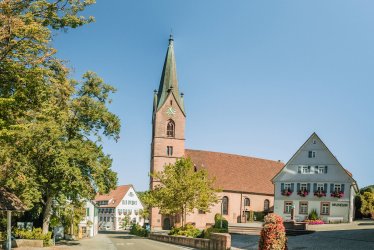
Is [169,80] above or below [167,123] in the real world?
above

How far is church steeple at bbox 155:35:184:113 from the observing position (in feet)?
210

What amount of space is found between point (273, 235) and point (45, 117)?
11.1m

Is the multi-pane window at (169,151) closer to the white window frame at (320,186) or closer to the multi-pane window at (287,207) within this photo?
the multi-pane window at (287,207)

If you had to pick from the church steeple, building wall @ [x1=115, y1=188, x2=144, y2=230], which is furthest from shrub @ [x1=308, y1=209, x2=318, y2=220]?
building wall @ [x1=115, y1=188, x2=144, y2=230]

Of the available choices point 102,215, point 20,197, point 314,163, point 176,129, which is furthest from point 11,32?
point 102,215

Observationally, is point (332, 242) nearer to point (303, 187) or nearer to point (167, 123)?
point (303, 187)

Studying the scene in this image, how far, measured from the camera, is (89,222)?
58062 millimetres

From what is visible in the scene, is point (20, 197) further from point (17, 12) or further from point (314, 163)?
point (314, 163)

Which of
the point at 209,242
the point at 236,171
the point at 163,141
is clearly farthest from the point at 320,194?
the point at 209,242

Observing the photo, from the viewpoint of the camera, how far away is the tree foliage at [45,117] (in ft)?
53.0

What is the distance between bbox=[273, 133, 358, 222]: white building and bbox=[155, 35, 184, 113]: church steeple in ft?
66.2

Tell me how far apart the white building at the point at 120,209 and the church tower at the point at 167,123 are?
4015cm

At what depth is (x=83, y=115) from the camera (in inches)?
1367

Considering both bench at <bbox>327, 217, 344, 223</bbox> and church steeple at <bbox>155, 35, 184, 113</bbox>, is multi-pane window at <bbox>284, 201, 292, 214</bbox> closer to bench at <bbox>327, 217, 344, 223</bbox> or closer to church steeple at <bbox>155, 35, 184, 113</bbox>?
bench at <bbox>327, 217, 344, 223</bbox>
